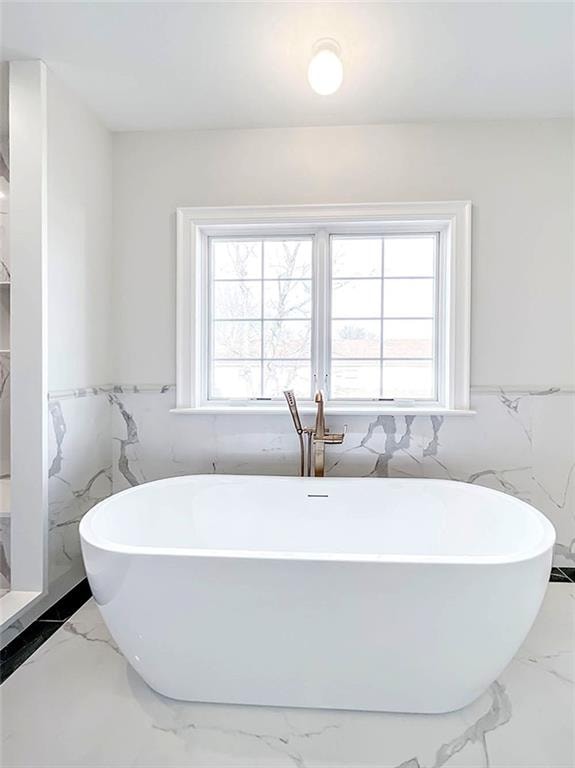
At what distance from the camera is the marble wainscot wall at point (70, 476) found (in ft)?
6.93

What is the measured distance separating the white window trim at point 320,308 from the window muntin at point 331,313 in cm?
7

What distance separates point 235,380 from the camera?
2719 millimetres

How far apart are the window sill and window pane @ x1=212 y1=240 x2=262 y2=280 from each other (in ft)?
2.48

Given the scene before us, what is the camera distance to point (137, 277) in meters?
2.62

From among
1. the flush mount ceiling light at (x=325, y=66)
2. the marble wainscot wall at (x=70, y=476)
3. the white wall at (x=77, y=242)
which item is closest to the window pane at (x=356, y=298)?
the flush mount ceiling light at (x=325, y=66)

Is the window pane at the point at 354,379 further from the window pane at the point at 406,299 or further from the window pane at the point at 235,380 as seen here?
the window pane at the point at 235,380

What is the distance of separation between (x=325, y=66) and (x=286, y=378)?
1481 mm

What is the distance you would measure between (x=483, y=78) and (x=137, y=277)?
192 cm

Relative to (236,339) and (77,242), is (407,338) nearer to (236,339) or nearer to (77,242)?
(236,339)

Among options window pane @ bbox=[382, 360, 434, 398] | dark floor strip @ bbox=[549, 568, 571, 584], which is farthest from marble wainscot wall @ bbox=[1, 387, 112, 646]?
dark floor strip @ bbox=[549, 568, 571, 584]

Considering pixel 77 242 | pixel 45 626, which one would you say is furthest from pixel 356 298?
pixel 45 626

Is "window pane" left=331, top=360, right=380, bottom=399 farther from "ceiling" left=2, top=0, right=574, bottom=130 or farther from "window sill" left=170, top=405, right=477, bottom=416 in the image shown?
"ceiling" left=2, top=0, right=574, bottom=130

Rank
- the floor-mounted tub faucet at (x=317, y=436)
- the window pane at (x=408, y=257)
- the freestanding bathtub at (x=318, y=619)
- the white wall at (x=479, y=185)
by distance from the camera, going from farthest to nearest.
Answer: the window pane at (x=408, y=257) < the white wall at (x=479, y=185) < the floor-mounted tub faucet at (x=317, y=436) < the freestanding bathtub at (x=318, y=619)

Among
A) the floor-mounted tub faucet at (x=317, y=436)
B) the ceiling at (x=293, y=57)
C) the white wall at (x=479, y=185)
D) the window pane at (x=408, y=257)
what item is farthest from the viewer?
the window pane at (x=408, y=257)
